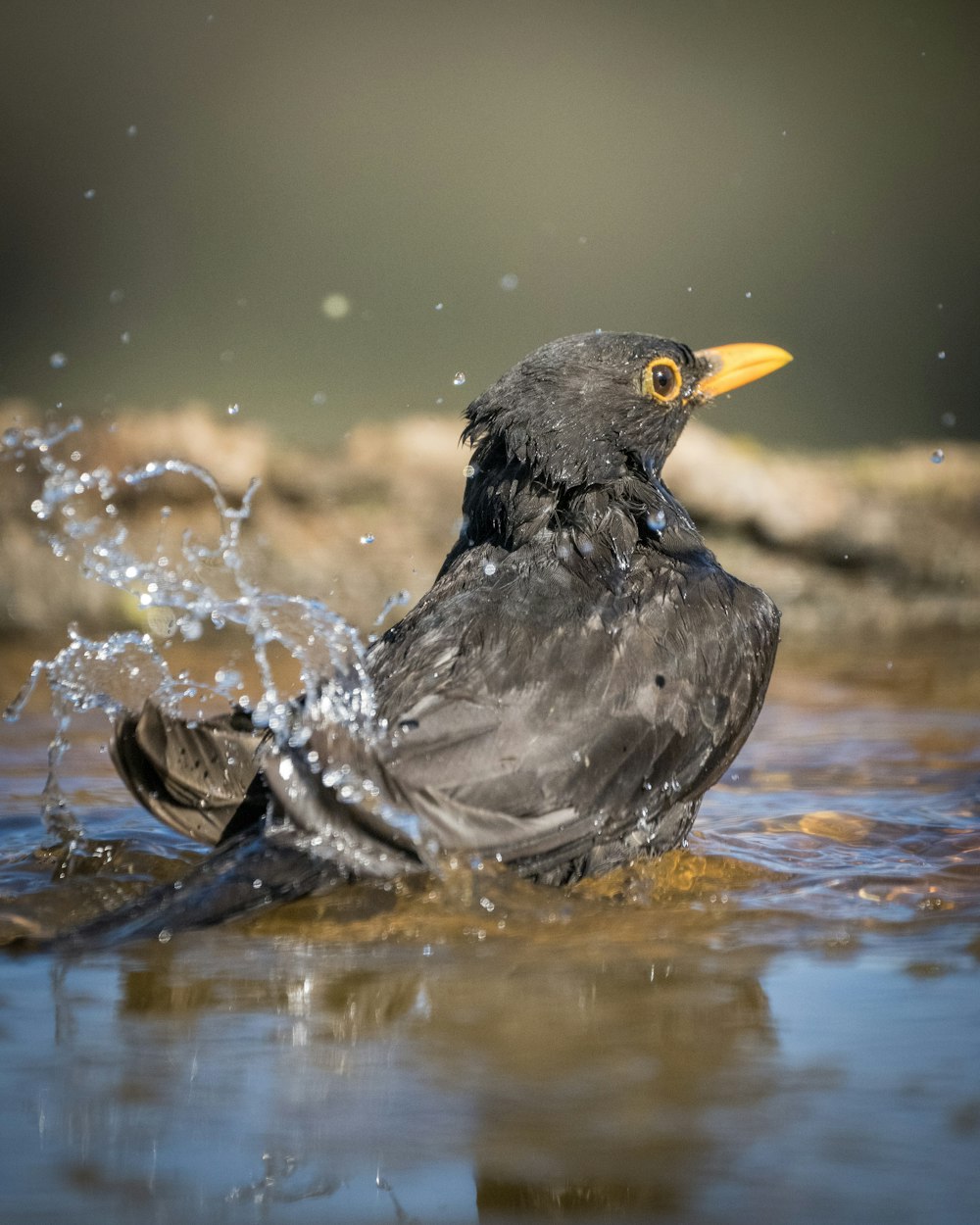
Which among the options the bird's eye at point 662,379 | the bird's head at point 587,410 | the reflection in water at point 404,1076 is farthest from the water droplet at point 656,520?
the reflection in water at point 404,1076

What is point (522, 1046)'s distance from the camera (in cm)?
243

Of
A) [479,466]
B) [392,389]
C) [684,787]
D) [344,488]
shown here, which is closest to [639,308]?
[392,389]

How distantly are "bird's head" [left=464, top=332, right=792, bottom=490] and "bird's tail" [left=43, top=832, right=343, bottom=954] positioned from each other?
1.44 m

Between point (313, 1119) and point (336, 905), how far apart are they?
3.95 ft

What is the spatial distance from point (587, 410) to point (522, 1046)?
220 centimetres

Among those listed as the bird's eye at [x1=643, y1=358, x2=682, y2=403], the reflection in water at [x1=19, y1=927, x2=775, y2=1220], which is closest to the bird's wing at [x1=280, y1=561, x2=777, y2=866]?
the reflection in water at [x1=19, y1=927, x2=775, y2=1220]

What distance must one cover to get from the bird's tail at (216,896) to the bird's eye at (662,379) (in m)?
1.95

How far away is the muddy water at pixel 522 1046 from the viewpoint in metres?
1.91

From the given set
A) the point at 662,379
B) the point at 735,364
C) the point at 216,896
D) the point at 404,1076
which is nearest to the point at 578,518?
the point at 662,379

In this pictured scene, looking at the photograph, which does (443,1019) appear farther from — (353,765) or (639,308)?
(639,308)

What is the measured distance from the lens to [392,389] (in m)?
11.8

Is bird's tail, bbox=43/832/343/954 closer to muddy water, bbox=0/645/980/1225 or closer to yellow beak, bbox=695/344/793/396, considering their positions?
muddy water, bbox=0/645/980/1225

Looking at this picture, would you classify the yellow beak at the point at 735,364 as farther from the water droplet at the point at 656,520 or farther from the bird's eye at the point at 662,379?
the water droplet at the point at 656,520

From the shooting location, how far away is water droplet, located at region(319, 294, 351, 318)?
11.8 m
